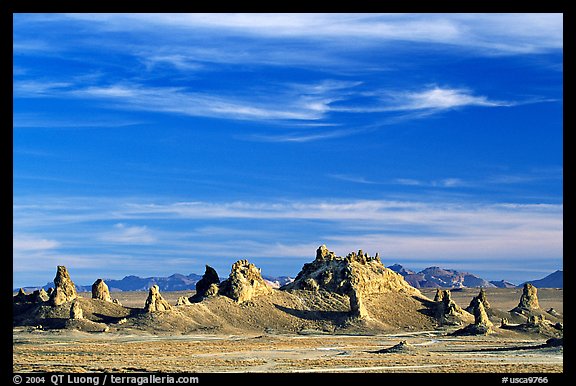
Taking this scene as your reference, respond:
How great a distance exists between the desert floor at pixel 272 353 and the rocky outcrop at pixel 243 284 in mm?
10925

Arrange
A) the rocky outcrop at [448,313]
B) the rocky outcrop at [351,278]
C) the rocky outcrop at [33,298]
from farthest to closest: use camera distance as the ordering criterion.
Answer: the rocky outcrop at [351,278]
the rocky outcrop at [448,313]
the rocky outcrop at [33,298]

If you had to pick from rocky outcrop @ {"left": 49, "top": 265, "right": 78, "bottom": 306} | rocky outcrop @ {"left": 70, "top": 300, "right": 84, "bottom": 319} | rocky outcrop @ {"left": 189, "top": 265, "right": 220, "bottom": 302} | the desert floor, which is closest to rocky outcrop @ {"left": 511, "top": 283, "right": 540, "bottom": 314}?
the desert floor

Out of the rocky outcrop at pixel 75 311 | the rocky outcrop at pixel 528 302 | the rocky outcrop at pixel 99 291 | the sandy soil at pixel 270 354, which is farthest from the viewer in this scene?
the rocky outcrop at pixel 528 302

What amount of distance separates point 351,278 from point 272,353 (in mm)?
51123

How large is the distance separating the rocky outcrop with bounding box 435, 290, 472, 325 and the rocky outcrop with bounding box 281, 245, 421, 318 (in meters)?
9.49

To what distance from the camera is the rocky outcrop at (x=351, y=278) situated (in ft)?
440

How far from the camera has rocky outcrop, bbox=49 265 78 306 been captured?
120500 mm

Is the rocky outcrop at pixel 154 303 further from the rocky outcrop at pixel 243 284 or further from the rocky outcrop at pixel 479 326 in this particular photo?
the rocky outcrop at pixel 479 326

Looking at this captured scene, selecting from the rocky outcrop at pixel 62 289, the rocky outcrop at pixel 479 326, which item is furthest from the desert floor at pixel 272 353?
the rocky outcrop at pixel 62 289
